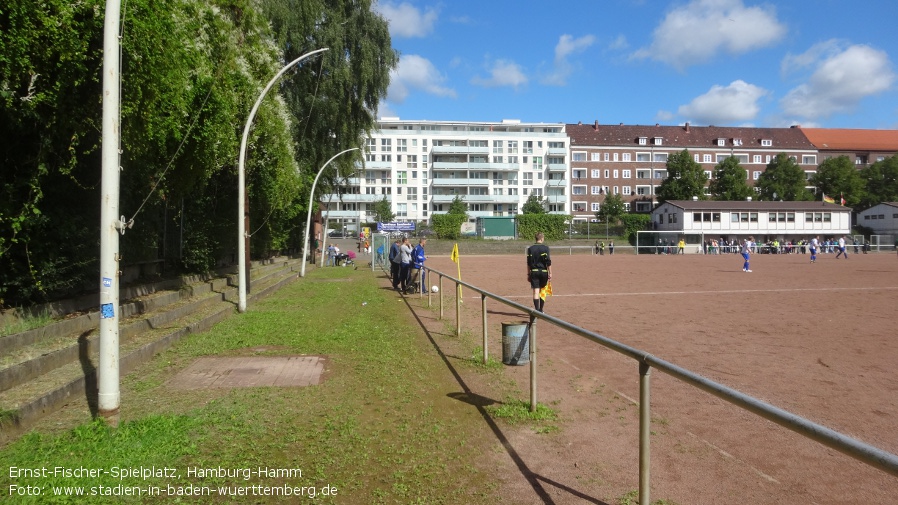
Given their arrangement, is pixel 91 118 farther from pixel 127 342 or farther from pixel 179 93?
pixel 127 342

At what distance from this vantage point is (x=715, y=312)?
14992 millimetres

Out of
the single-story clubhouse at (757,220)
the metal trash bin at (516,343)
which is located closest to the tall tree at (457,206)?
the single-story clubhouse at (757,220)

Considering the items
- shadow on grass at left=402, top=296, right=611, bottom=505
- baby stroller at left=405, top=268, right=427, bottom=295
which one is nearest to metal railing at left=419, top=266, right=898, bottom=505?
shadow on grass at left=402, top=296, right=611, bottom=505

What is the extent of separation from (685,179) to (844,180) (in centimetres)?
2506

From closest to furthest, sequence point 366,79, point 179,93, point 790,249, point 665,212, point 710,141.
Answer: point 179,93, point 366,79, point 790,249, point 665,212, point 710,141

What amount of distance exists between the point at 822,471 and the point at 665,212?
252ft

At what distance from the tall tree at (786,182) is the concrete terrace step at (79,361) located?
299 feet

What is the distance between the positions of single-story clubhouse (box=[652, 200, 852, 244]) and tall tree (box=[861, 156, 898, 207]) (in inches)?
977

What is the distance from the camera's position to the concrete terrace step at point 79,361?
5.54 meters

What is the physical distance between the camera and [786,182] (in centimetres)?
8894

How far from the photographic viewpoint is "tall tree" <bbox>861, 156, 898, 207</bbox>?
308ft

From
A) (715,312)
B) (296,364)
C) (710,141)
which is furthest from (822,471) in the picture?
(710,141)

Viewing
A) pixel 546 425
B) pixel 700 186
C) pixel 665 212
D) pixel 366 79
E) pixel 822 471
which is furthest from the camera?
pixel 700 186

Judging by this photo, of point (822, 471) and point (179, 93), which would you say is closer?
point (822, 471)
